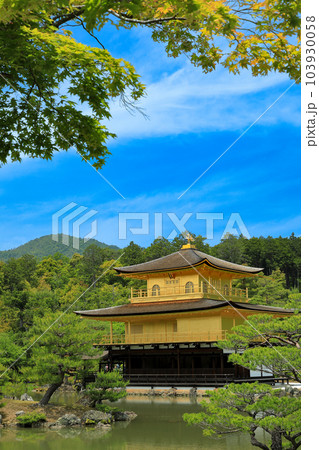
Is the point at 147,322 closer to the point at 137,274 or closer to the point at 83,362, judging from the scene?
the point at 137,274

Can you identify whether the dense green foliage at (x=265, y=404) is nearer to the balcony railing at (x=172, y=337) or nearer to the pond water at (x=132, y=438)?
the pond water at (x=132, y=438)

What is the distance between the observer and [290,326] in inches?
281

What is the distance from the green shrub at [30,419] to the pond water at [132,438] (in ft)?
0.86

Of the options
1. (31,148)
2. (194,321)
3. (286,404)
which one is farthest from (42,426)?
(194,321)

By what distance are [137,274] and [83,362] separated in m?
9.35

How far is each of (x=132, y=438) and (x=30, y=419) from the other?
9.27 feet

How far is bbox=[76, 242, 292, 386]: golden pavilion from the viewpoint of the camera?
1911 cm

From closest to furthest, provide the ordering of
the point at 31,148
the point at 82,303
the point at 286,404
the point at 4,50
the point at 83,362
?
the point at 4,50
the point at 31,148
the point at 286,404
the point at 83,362
the point at 82,303

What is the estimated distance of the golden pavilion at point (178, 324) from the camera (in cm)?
1911

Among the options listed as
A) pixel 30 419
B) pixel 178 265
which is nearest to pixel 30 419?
pixel 30 419

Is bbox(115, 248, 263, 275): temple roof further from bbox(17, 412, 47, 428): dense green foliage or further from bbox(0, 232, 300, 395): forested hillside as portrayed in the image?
bbox(17, 412, 47, 428): dense green foliage

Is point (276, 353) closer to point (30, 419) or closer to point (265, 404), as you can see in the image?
point (265, 404)

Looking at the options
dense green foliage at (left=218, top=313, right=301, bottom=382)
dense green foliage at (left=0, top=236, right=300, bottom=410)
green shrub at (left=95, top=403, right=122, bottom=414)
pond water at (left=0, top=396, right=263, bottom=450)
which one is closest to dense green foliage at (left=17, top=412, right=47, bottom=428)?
pond water at (left=0, top=396, right=263, bottom=450)

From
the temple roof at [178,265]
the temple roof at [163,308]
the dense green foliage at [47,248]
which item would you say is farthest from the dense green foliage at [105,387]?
the dense green foliage at [47,248]
